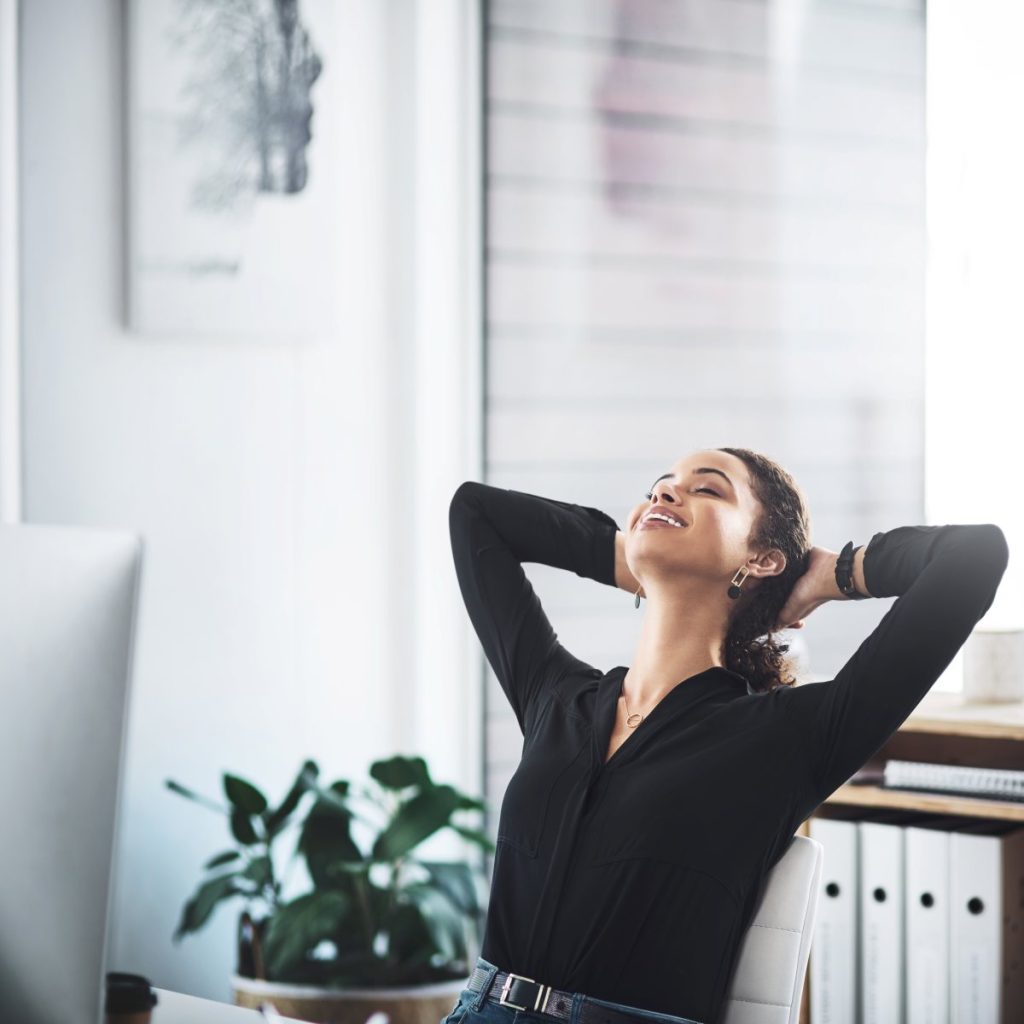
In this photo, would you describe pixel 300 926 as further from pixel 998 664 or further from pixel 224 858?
pixel 998 664

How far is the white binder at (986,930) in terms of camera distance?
1881mm

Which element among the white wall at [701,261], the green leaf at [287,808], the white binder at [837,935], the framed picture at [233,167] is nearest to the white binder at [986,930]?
the white binder at [837,935]

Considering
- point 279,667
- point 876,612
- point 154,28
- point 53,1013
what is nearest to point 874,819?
point 876,612

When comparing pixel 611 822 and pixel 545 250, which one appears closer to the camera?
pixel 611 822

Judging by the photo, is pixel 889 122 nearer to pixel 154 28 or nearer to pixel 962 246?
pixel 962 246

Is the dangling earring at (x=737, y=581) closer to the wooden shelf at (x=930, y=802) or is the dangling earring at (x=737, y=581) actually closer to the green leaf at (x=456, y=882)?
the wooden shelf at (x=930, y=802)

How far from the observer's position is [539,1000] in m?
1.20

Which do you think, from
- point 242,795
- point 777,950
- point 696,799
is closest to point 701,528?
point 696,799

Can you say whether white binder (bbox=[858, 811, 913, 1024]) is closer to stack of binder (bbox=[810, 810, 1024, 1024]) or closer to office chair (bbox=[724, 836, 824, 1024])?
stack of binder (bbox=[810, 810, 1024, 1024])

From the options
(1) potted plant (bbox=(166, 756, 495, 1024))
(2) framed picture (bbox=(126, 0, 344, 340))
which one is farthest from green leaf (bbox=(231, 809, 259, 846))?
(2) framed picture (bbox=(126, 0, 344, 340))

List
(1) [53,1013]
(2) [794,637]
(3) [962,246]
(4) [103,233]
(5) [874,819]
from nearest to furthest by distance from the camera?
(1) [53,1013], (5) [874,819], (2) [794,637], (3) [962,246], (4) [103,233]

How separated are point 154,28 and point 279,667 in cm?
131

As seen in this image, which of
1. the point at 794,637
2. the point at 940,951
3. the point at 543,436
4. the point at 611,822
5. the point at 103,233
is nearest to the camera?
the point at 611,822

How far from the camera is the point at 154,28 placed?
2.58 meters
